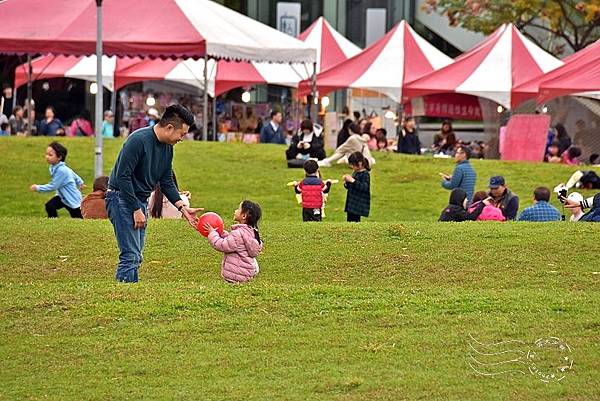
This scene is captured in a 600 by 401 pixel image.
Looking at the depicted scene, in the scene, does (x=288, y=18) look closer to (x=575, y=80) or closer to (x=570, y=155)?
(x=570, y=155)

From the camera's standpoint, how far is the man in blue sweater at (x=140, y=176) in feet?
34.4

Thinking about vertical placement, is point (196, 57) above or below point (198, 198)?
above

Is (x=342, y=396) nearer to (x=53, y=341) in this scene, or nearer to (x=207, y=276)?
(x=53, y=341)

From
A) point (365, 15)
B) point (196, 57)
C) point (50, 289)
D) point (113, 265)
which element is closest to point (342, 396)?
point (50, 289)

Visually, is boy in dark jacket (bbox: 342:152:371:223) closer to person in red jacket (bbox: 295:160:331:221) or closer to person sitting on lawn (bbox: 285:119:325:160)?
person in red jacket (bbox: 295:160:331:221)

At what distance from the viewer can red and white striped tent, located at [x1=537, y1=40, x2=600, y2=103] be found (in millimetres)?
26594

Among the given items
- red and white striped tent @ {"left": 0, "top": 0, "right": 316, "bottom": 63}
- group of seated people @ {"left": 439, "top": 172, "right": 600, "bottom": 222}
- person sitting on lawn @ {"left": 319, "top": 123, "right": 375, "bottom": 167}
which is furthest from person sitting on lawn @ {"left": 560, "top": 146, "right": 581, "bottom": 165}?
group of seated people @ {"left": 439, "top": 172, "right": 600, "bottom": 222}

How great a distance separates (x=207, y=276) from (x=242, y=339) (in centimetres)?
407

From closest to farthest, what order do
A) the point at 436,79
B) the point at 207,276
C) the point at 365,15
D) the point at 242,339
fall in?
1. the point at 242,339
2. the point at 207,276
3. the point at 436,79
4. the point at 365,15

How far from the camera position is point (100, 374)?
8.24 metres

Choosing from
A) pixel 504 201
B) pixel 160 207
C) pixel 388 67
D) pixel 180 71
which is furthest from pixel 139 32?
pixel 180 71

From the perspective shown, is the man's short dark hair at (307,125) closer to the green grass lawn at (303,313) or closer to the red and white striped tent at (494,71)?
the red and white striped tent at (494,71)

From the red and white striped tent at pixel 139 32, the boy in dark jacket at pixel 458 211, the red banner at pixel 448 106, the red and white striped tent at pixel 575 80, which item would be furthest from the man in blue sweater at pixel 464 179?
the red banner at pixel 448 106

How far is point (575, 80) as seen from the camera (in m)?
26.9
